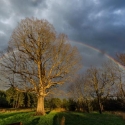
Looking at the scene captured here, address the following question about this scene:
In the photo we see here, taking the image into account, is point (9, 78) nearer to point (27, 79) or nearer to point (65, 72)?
point (27, 79)

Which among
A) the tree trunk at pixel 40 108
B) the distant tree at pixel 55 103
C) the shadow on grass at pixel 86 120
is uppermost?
the distant tree at pixel 55 103

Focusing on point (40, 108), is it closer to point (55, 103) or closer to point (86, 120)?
point (86, 120)

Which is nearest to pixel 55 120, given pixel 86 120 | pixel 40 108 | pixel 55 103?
pixel 86 120

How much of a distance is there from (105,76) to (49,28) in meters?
30.0

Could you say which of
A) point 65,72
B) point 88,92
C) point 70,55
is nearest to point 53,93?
point 65,72

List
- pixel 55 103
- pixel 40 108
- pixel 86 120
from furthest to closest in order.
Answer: pixel 55 103, pixel 40 108, pixel 86 120

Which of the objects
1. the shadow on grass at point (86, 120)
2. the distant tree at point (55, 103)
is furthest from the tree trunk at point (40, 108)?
the distant tree at point (55, 103)

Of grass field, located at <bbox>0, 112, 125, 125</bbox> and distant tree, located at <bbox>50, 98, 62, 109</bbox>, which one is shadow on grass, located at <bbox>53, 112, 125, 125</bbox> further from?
distant tree, located at <bbox>50, 98, 62, 109</bbox>

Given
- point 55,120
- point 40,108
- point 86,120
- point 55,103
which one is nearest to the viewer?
point 55,120

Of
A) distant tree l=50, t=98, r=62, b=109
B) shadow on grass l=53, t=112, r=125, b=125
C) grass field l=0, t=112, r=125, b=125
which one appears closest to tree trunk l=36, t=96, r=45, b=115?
grass field l=0, t=112, r=125, b=125

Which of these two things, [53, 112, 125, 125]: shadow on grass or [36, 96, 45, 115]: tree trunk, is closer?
[53, 112, 125, 125]: shadow on grass

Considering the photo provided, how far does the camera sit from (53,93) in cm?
3155

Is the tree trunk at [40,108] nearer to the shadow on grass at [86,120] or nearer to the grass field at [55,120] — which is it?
the grass field at [55,120]

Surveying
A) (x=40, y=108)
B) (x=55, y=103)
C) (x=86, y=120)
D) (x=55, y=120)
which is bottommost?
(x=86, y=120)
